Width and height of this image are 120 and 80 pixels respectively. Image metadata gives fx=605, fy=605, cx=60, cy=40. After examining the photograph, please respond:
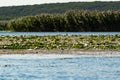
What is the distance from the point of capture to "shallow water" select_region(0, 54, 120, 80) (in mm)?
26641

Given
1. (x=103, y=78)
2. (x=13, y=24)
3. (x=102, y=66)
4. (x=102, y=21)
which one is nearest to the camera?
(x=103, y=78)

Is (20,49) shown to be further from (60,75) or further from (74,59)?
(60,75)

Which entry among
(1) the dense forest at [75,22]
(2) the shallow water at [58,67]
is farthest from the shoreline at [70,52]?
(1) the dense forest at [75,22]

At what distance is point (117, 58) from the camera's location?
3512 centimetres

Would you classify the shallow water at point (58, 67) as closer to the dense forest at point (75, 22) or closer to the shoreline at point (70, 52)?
A: the shoreline at point (70, 52)

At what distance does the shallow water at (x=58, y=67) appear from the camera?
26641 mm

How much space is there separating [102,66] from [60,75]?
14.4 ft

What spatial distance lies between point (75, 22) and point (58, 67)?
69.3 meters

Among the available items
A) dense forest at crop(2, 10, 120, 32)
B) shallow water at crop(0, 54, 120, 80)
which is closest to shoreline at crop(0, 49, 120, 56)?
shallow water at crop(0, 54, 120, 80)

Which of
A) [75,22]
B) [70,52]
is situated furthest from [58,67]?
[75,22]

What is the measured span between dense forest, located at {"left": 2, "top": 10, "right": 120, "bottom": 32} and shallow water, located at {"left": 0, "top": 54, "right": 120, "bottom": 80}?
6032 cm

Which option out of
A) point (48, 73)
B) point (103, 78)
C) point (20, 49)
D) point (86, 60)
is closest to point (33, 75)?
point (48, 73)

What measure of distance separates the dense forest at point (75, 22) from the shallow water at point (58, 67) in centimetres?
6032

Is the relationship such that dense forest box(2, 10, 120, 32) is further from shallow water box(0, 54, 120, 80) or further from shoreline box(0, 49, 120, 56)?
shallow water box(0, 54, 120, 80)
